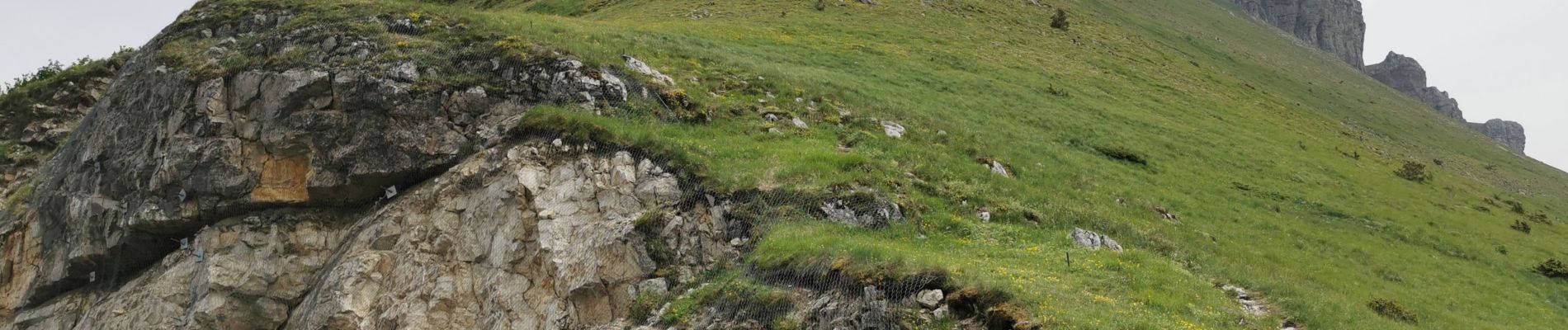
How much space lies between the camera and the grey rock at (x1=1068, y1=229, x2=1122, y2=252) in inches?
746

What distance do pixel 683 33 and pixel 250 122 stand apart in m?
20.0

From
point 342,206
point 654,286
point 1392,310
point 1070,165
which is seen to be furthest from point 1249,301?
point 342,206

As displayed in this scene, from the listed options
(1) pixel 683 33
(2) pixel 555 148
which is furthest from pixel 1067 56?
(2) pixel 555 148

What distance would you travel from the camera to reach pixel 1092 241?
19094 mm

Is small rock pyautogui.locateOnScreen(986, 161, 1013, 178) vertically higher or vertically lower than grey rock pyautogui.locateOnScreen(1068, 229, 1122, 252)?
lower

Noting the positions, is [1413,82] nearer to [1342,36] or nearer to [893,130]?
[1342,36]

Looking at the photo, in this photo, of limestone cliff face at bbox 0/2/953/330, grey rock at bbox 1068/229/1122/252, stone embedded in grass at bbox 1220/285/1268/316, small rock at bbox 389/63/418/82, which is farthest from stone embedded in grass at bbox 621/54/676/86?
stone embedded in grass at bbox 1220/285/1268/316

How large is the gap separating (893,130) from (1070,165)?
22.8 ft

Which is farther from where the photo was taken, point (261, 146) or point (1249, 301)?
point (261, 146)

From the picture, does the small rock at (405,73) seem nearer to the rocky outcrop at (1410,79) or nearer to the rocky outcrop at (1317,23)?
the rocky outcrop at (1317,23)

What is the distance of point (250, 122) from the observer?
2411 centimetres

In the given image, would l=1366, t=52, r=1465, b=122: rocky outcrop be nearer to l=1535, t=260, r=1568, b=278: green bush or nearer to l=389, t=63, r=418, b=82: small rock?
l=1535, t=260, r=1568, b=278: green bush

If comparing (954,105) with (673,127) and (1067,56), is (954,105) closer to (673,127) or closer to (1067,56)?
(673,127)

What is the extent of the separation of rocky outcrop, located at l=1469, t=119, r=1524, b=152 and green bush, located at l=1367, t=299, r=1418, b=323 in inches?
7154
